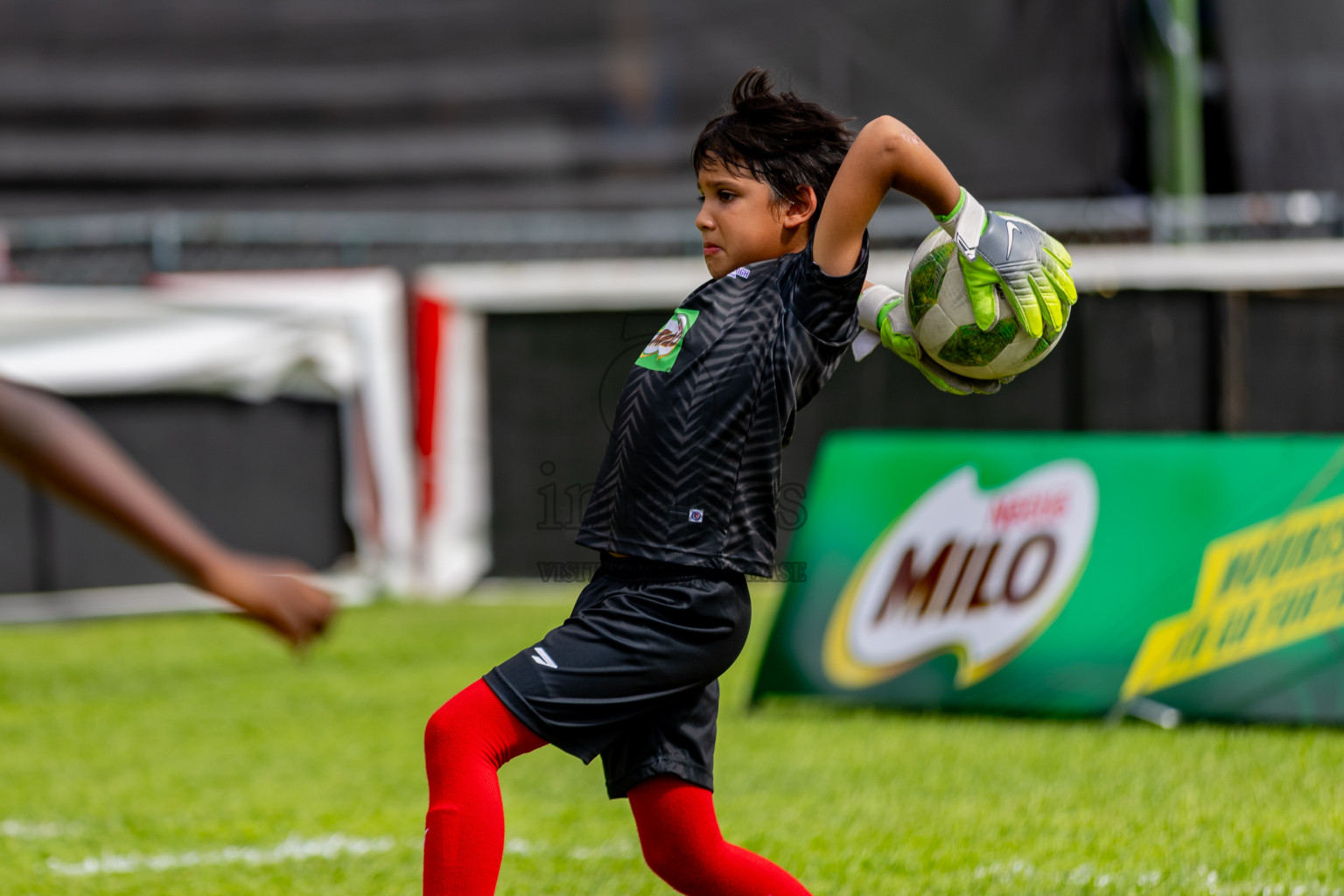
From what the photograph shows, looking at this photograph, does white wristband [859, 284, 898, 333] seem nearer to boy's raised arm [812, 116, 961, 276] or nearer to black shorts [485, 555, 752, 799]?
boy's raised arm [812, 116, 961, 276]

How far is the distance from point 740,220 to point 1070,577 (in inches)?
142

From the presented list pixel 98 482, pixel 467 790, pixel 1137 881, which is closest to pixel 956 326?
pixel 467 790

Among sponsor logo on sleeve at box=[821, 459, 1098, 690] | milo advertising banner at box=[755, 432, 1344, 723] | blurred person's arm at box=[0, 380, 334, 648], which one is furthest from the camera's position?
sponsor logo on sleeve at box=[821, 459, 1098, 690]

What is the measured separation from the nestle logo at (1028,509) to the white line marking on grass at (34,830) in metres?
3.63

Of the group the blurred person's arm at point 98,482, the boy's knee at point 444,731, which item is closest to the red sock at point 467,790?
the boy's knee at point 444,731

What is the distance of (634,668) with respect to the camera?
277 centimetres

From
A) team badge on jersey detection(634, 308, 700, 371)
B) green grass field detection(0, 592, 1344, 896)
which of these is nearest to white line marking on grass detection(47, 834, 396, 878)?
green grass field detection(0, 592, 1344, 896)

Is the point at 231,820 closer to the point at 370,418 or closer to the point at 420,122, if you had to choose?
the point at 370,418

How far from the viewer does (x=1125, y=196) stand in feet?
36.7

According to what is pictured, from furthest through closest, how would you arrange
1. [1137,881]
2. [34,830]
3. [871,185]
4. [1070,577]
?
[1070,577] → [34,830] → [1137,881] → [871,185]

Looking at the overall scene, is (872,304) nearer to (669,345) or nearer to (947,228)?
(947,228)

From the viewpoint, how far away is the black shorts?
9.09 ft

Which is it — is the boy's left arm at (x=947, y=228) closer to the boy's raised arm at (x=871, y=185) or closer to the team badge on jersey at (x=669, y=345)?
the boy's raised arm at (x=871, y=185)

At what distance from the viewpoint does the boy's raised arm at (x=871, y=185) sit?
8.66ft
